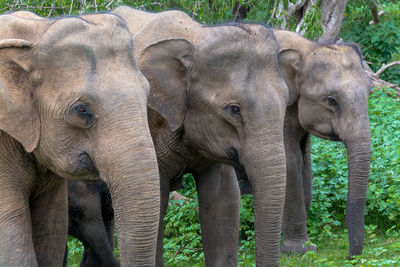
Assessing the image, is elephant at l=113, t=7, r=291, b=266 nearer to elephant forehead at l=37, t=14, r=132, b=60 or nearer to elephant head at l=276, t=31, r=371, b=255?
elephant forehead at l=37, t=14, r=132, b=60

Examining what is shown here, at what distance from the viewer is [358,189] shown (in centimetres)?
679

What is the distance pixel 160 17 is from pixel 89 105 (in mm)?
1755

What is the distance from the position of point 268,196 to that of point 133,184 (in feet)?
4.19

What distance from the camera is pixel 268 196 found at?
5051 millimetres

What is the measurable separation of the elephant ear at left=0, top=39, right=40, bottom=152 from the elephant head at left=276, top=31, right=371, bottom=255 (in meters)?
3.17

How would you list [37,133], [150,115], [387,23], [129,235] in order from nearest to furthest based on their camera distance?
1. [129,235]
2. [37,133]
3. [150,115]
4. [387,23]

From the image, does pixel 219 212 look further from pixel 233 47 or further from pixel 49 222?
pixel 49 222

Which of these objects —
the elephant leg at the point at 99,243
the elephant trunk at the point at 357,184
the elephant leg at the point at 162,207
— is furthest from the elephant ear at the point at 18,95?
the elephant trunk at the point at 357,184

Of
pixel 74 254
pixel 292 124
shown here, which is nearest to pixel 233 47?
pixel 292 124

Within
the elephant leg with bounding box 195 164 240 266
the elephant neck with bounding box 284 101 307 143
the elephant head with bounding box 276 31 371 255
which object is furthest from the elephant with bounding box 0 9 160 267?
the elephant neck with bounding box 284 101 307 143

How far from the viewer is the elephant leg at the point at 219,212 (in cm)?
600

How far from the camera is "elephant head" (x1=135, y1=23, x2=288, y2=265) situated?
508 centimetres

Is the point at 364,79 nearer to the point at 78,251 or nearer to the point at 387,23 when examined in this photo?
the point at 78,251

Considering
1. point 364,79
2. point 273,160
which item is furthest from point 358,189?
point 273,160
